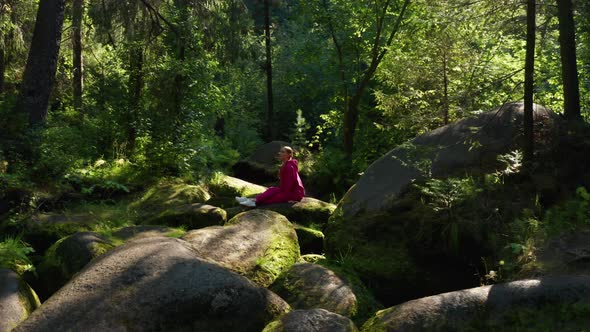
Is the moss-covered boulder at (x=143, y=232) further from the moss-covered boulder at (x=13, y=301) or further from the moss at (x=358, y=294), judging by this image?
the moss at (x=358, y=294)

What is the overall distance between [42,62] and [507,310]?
11.0 metres

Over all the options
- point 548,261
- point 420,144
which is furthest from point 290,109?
point 548,261

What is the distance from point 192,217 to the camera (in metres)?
9.86

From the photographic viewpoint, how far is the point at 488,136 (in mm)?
9258

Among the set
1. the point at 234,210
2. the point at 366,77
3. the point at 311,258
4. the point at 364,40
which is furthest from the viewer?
the point at 364,40

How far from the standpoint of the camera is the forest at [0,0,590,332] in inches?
210

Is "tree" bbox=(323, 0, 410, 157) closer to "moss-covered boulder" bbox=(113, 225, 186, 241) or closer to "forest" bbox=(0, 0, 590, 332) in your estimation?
"forest" bbox=(0, 0, 590, 332)

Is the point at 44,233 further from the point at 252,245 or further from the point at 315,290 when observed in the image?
the point at 315,290

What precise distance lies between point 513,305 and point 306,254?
15.1ft

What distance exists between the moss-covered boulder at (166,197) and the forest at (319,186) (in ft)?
0.22

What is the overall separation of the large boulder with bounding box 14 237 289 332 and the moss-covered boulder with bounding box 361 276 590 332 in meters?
1.21

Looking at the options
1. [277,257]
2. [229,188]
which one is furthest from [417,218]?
[229,188]

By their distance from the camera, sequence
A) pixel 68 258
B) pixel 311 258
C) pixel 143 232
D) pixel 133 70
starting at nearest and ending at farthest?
pixel 68 258 → pixel 143 232 → pixel 311 258 → pixel 133 70

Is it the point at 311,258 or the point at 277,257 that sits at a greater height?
the point at 277,257
